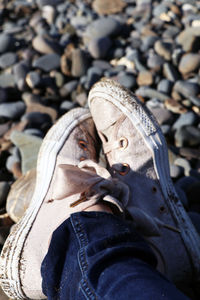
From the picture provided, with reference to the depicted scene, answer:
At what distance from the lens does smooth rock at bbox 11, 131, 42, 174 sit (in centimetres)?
220

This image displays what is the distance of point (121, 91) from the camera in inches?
71.4

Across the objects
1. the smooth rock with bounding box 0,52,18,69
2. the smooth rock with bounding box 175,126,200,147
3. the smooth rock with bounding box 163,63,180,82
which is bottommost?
the smooth rock with bounding box 175,126,200,147

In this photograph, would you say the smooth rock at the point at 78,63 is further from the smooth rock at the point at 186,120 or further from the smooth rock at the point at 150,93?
the smooth rock at the point at 186,120

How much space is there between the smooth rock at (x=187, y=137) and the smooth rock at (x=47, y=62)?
127 centimetres

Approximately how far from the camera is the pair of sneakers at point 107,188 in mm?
1419

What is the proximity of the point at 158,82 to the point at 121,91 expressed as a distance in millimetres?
1025

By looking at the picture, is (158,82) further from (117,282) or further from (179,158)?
(117,282)

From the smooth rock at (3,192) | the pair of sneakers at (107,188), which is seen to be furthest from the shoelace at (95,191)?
the smooth rock at (3,192)

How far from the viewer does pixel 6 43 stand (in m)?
3.32

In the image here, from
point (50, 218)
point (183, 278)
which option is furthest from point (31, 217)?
point (183, 278)

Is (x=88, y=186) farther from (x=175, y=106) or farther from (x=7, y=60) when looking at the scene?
A: (x=7, y=60)

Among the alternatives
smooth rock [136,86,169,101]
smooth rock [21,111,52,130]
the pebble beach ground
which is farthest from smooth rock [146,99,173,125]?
smooth rock [21,111,52,130]

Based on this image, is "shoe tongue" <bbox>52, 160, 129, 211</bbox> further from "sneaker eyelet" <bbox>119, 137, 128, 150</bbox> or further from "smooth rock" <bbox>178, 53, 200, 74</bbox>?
"smooth rock" <bbox>178, 53, 200, 74</bbox>

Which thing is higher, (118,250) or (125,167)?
(118,250)
